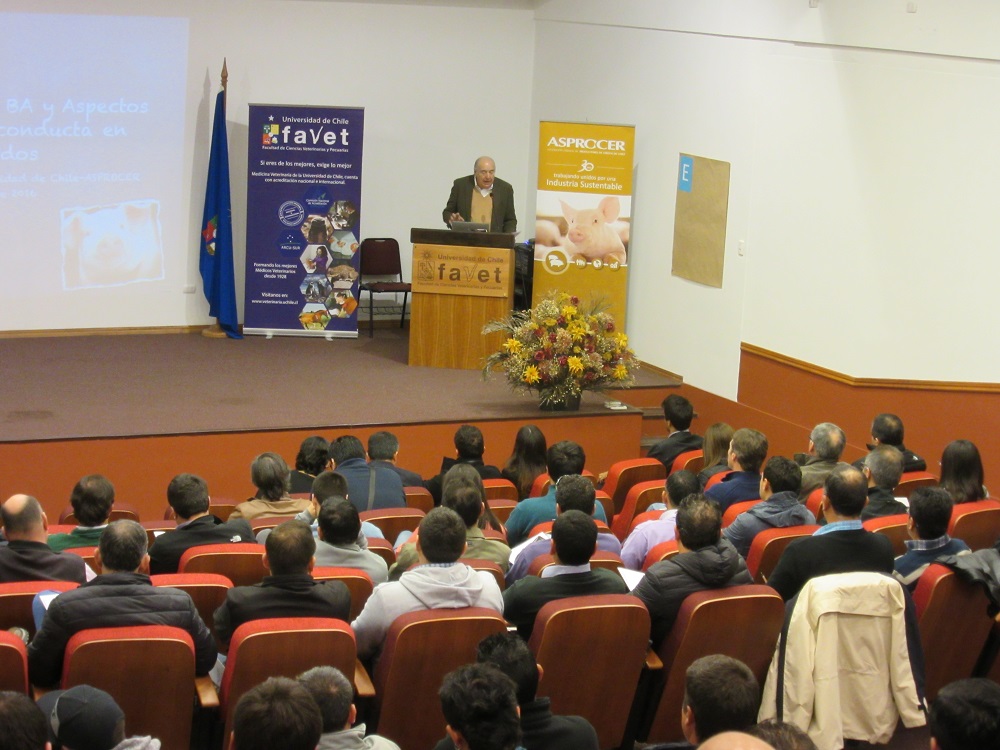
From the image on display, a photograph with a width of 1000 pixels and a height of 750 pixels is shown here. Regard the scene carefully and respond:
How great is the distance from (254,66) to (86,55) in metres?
1.43

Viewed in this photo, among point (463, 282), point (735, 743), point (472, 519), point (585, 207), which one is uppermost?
point (585, 207)

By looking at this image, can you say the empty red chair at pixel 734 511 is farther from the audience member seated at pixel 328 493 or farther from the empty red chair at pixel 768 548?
the audience member seated at pixel 328 493

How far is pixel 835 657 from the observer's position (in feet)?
12.2

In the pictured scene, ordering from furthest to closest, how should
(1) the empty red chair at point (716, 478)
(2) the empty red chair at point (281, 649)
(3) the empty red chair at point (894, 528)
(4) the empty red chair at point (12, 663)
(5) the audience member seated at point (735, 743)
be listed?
1. (1) the empty red chair at point (716, 478)
2. (3) the empty red chair at point (894, 528)
3. (2) the empty red chair at point (281, 649)
4. (4) the empty red chair at point (12, 663)
5. (5) the audience member seated at point (735, 743)

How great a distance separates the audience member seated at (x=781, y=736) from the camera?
2326 mm

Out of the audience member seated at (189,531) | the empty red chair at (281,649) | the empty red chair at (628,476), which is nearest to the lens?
the empty red chair at (281,649)

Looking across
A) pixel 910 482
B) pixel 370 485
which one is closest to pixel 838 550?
pixel 910 482

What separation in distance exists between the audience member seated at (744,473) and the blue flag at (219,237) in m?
6.06

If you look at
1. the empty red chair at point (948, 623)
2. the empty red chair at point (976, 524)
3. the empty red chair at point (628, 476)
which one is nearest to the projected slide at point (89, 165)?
the empty red chair at point (628, 476)

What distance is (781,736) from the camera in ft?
7.71

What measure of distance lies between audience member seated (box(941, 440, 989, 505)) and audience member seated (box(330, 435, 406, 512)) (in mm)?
2391

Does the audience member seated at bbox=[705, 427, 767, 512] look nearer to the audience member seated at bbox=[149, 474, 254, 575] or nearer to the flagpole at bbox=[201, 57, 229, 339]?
the audience member seated at bbox=[149, 474, 254, 575]

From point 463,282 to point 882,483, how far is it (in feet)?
14.5

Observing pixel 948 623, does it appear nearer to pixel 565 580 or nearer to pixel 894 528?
pixel 894 528
